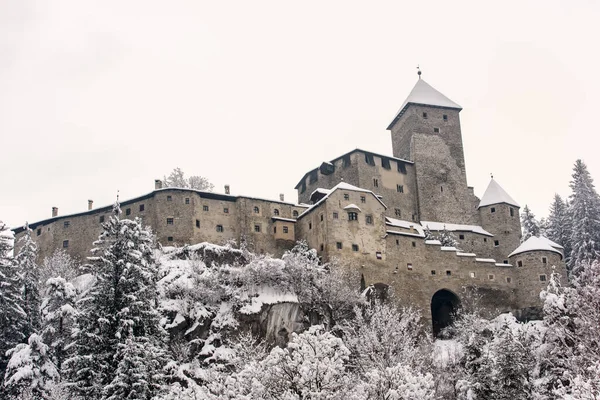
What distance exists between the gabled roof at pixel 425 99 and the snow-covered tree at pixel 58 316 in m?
47.3

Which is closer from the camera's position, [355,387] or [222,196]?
[355,387]

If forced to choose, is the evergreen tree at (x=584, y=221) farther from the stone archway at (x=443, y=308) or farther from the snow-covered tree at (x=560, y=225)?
the stone archway at (x=443, y=308)

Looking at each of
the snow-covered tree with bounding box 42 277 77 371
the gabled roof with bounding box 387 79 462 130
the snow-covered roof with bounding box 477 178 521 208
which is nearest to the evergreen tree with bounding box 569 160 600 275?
the snow-covered roof with bounding box 477 178 521 208

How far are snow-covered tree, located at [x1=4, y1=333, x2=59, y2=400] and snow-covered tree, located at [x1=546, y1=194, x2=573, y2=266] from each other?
49576 mm

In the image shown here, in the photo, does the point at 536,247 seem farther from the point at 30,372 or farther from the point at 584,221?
the point at 30,372

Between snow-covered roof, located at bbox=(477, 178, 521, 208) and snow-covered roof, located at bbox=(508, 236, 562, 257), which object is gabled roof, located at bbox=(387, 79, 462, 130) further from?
snow-covered roof, located at bbox=(508, 236, 562, 257)

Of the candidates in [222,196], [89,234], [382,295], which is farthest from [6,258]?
[382,295]

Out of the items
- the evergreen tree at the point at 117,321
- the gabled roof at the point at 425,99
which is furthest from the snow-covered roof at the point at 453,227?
the evergreen tree at the point at 117,321

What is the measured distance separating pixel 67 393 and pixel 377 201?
3202 cm

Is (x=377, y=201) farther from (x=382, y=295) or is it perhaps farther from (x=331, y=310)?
(x=331, y=310)

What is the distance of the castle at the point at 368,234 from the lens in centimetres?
5462

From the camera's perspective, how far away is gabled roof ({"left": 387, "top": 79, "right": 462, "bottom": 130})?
2935 inches

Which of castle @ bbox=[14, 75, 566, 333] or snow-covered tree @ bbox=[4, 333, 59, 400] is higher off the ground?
castle @ bbox=[14, 75, 566, 333]

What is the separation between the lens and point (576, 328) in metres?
34.0
